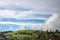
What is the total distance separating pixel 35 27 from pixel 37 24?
0.06 metres

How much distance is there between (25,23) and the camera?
87.0 inches

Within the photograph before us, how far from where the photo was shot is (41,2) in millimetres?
2254

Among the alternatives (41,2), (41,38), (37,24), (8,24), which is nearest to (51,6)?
(41,2)

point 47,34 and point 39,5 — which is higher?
point 39,5

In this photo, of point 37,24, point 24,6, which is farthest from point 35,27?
point 24,6

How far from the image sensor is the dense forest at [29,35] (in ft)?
7.04

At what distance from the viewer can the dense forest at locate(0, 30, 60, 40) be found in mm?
2145

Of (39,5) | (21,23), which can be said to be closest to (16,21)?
(21,23)

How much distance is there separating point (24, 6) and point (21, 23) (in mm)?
261

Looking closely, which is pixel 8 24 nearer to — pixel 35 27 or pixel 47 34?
pixel 35 27

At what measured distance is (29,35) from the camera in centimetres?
217

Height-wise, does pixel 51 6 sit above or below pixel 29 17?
above

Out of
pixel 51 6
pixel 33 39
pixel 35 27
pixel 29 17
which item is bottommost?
pixel 33 39

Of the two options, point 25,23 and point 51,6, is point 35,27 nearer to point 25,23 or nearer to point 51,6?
point 25,23
